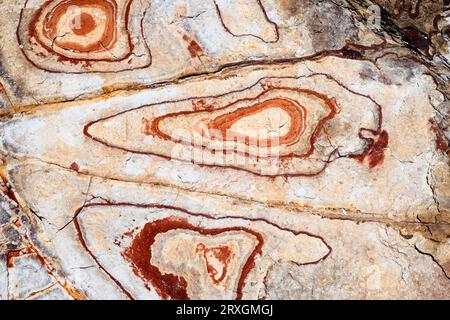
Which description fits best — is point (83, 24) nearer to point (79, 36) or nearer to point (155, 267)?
point (79, 36)

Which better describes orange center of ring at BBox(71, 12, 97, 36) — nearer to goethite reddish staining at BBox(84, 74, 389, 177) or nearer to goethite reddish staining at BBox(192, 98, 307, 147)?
goethite reddish staining at BBox(84, 74, 389, 177)

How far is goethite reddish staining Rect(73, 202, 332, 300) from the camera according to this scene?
3.17 metres

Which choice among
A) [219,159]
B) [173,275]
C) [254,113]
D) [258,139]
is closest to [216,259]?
[173,275]

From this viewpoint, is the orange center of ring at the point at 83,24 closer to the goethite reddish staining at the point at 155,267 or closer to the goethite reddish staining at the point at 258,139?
the goethite reddish staining at the point at 258,139

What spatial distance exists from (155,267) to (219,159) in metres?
0.71

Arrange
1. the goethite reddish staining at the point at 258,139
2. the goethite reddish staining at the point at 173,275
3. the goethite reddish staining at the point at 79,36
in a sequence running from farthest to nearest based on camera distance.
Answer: the goethite reddish staining at the point at 79,36
the goethite reddish staining at the point at 258,139
the goethite reddish staining at the point at 173,275

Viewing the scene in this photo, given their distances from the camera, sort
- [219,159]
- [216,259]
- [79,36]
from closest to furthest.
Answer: [216,259], [219,159], [79,36]

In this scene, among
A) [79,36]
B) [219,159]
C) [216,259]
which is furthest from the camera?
[79,36]

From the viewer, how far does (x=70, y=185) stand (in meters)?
3.25

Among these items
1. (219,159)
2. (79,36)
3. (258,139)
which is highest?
(79,36)

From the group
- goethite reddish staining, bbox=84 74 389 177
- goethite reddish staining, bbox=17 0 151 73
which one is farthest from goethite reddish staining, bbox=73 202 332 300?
goethite reddish staining, bbox=17 0 151 73

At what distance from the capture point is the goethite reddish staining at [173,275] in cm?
317

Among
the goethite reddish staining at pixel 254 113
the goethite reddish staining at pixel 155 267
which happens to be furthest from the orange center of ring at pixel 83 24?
the goethite reddish staining at pixel 155 267

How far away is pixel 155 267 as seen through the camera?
3.19 m
